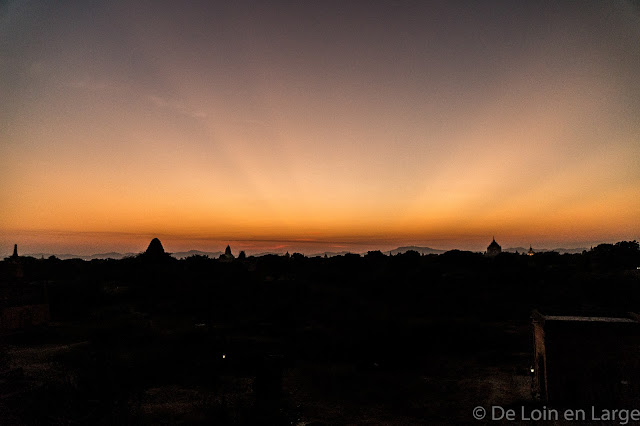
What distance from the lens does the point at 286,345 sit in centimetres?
2603

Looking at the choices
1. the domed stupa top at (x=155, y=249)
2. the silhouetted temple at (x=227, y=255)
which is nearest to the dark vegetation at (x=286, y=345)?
the domed stupa top at (x=155, y=249)

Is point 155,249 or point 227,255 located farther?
point 227,255

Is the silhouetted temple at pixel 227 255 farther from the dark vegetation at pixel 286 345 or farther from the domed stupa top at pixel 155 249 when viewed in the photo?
the dark vegetation at pixel 286 345

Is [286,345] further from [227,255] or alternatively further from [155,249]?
[227,255]

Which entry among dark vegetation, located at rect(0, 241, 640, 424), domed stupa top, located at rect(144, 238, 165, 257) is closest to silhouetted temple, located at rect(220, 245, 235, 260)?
domed stupa top, located at rect(144, 238, 165, 257)

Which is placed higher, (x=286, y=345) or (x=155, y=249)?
(x=155, y=249)

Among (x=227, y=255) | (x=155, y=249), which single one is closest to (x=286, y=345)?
(x=155, y=249)

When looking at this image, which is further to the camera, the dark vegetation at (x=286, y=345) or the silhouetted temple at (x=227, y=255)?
the silhouetted temple at (x=227, y=255)

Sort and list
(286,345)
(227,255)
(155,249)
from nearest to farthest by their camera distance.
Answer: (286,345), (155,249), (227,255)

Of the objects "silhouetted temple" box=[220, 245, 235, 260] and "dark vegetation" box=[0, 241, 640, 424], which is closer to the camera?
"dark vegetation" box=[0, 241, 640, 424]

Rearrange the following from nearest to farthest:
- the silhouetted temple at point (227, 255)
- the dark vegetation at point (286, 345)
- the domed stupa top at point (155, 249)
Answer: the dark vegetation at point (286, 345) < the domed stupa top at point (155, 249) < the silhouetted temple at point (227, 255)

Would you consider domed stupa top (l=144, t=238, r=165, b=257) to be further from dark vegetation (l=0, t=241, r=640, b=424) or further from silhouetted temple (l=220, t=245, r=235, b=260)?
silhouetted temple (l=220, t=245, r=235, b=260)

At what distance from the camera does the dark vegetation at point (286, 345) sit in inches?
598

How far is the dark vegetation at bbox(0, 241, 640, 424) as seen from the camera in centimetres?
1519
